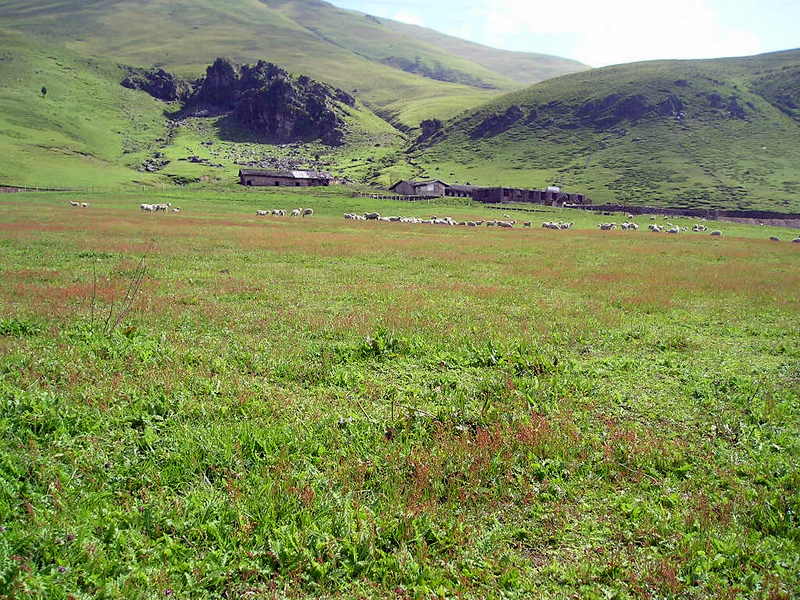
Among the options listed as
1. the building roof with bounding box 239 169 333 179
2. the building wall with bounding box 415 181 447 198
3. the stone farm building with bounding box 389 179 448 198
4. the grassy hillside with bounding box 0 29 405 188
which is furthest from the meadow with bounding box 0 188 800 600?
the building roof with bounding box 239 169 333 179

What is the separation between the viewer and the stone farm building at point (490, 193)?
11856 cm

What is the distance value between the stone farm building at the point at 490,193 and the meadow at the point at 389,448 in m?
103

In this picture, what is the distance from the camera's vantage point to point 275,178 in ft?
431

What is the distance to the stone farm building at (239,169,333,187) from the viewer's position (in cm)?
12900

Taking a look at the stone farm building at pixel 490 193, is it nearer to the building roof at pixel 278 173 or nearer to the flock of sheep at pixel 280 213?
the building roof at pixel 278 173

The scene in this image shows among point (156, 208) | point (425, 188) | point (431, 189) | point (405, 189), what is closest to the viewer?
point (156, 208)

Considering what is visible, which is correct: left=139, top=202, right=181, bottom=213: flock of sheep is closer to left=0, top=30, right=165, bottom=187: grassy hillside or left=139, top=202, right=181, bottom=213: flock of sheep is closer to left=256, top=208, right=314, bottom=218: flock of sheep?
left=256, top=208, right=314, bottom=218: flock of sheep

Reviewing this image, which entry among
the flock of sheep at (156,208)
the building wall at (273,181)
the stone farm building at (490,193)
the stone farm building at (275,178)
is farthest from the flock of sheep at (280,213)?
the stone farm building at (275,178)

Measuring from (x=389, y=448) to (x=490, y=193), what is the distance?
116 metres

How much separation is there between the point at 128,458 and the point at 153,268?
60.7 feet

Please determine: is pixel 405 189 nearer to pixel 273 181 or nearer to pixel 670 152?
pixel 273 181

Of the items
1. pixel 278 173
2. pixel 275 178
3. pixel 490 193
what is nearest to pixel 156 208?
pixel 275 178

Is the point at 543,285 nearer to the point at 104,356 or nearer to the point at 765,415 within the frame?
the point at 765,415

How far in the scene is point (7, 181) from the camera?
96188mm
